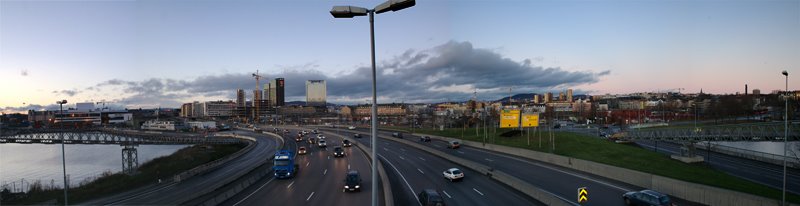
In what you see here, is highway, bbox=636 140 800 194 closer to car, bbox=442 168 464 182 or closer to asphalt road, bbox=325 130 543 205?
asphalt road, bbox=325 130 543 205

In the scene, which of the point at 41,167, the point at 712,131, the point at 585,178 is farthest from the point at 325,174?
the point at 41,167

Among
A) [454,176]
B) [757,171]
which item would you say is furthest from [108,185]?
[757,171]

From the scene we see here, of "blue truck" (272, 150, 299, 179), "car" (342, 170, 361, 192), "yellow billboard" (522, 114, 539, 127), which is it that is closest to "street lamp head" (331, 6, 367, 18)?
"car" (342, 170, 361, 192)

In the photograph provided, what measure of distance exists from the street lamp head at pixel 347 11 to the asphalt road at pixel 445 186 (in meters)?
19.3

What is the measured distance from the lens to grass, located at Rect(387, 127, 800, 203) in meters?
27.6

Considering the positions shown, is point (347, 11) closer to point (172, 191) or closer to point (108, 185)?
point (172, 191)

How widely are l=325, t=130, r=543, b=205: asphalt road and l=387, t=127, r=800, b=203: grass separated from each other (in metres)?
12.8

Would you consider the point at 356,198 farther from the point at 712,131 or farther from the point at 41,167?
the point at 41,167

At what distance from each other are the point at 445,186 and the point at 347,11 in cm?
2569

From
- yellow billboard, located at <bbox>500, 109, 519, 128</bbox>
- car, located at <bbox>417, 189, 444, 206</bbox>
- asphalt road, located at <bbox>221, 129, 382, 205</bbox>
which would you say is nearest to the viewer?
car, located at <bbox>417, 189, 444, 206</bbox>

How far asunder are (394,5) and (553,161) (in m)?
39.8

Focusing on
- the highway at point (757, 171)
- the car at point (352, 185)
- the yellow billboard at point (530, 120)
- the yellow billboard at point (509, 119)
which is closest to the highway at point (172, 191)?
the car at point (352, 185)

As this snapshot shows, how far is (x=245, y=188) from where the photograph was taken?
33.8m

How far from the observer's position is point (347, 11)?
9414mm
